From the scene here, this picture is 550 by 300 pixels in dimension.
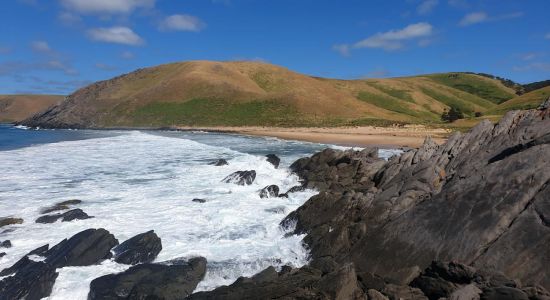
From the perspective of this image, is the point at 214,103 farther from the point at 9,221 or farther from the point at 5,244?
the point at 5,244

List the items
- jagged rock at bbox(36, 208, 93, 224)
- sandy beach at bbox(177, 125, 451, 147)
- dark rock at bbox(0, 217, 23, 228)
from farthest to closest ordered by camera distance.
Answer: sandy beach at bbox(177, 125, 451, 147), jagged rock at bbox(36, 208, 93, 224), dark rock at bbox(0, 217, 23, 228)

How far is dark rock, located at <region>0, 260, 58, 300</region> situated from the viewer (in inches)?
495

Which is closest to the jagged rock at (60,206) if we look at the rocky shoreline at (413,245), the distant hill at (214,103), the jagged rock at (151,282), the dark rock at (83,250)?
the rocky shoreline at (413,245)

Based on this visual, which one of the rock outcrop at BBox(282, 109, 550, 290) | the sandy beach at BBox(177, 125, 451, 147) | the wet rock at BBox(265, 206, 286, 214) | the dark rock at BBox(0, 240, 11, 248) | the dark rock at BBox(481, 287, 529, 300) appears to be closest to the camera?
the dark rock at BBox(481, 287, 529, 300)

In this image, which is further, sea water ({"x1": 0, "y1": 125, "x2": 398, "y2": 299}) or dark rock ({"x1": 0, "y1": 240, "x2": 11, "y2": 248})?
dark rock ({"x1": 0, "y1": 240, "x2": 11, "y2": 248})

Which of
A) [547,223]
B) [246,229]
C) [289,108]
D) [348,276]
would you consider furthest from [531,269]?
[289,108]

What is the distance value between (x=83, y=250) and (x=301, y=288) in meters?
8.47

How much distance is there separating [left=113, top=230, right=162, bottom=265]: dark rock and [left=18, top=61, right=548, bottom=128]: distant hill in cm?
8701

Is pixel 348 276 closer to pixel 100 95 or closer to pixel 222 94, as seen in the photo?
pixel 222 94

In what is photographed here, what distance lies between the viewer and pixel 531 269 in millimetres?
10734

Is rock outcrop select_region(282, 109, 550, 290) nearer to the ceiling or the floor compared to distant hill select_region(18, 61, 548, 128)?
nearer to the floor

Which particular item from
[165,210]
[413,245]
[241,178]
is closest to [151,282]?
[413,245]

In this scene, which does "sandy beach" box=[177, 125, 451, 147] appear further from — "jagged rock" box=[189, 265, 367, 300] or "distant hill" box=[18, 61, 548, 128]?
"jagged rock" box=[189, 265, 367, 300]

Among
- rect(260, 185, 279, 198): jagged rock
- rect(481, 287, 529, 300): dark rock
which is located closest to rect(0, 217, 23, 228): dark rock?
rect(260, 185, 279, 198): jagged rock
